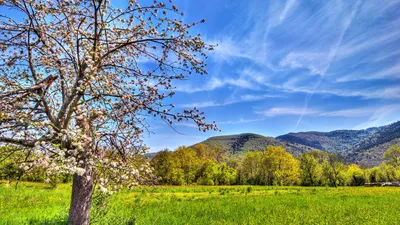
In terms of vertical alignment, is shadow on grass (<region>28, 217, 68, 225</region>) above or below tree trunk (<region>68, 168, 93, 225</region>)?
below

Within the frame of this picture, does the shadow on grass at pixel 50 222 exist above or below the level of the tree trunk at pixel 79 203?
below

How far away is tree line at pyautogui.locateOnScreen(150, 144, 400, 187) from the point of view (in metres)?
68.1

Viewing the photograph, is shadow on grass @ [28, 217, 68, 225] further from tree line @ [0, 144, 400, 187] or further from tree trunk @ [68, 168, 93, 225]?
tree line @ [0, 144, 400, 187]

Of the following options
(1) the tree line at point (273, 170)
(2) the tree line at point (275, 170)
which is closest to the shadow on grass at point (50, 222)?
(1) the tree line at point (273, 170)

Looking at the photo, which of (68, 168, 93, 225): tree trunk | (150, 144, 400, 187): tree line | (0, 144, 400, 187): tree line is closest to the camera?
(68, 168, 93, 225): tree trunk

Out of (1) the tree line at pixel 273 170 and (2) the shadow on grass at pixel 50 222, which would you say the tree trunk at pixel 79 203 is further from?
(1) the tree line at pixel 273 170

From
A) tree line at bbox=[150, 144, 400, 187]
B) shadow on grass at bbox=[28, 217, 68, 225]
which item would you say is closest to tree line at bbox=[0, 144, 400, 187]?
tree line at bbox=[150, 144, 400, 187]

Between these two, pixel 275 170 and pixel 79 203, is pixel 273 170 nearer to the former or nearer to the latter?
pixel 275 170

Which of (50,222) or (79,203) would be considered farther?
(50,222)

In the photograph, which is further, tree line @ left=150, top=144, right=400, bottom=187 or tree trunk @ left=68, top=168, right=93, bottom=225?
tree line @ left=150, top=144, right=400, bottom=187

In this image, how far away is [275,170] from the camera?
71438 mm

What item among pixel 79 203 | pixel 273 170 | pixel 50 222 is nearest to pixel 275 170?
pixel 273 170

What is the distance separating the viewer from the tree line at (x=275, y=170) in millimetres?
68062

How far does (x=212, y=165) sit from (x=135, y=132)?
224 ft
